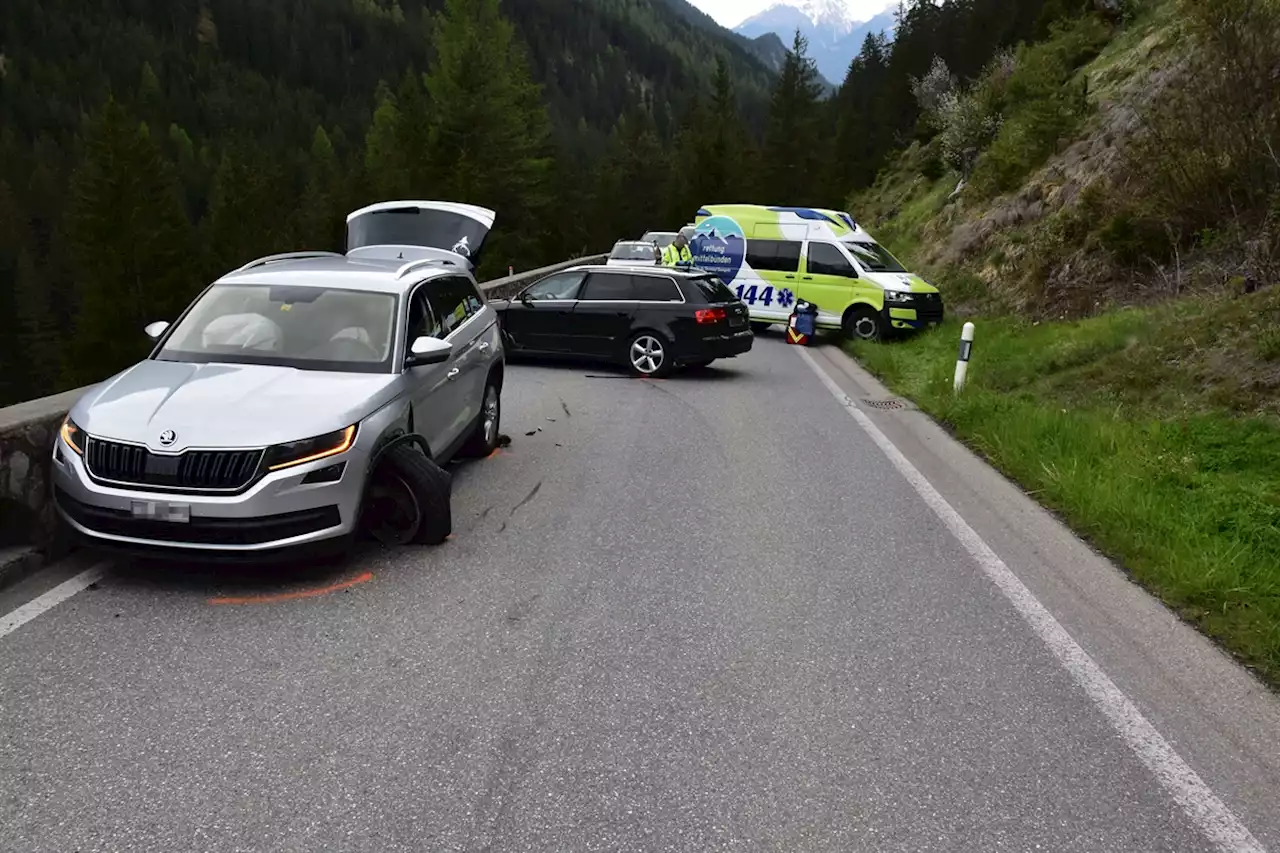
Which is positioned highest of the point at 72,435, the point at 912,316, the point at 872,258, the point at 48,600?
the point at 872,258

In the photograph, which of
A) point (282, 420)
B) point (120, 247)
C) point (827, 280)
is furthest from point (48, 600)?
point (120, 247)

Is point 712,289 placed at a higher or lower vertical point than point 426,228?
lower

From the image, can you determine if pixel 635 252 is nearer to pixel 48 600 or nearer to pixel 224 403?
pixel 224 403

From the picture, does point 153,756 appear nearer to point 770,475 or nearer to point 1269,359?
point 770,475

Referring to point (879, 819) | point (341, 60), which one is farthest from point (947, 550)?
point (341, 60)

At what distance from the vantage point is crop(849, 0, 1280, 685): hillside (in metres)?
6.48

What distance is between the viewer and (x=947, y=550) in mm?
6176

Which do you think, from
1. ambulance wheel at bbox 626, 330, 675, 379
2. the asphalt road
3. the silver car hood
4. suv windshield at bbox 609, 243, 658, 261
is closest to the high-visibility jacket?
ambulance wheel at bbox 626, 330, 675, 379

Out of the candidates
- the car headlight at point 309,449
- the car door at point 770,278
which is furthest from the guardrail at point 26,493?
the car door at point 770,278

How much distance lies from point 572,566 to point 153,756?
8.55 feet

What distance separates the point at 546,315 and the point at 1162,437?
8.64 meters

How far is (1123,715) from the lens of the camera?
13.2 feet

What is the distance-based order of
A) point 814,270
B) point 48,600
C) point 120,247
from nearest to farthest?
point 48,600 < point 814,270 < point 120,247

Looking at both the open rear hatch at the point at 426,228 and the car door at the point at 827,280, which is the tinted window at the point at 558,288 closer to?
the open rear hatch at the point at 426,228
